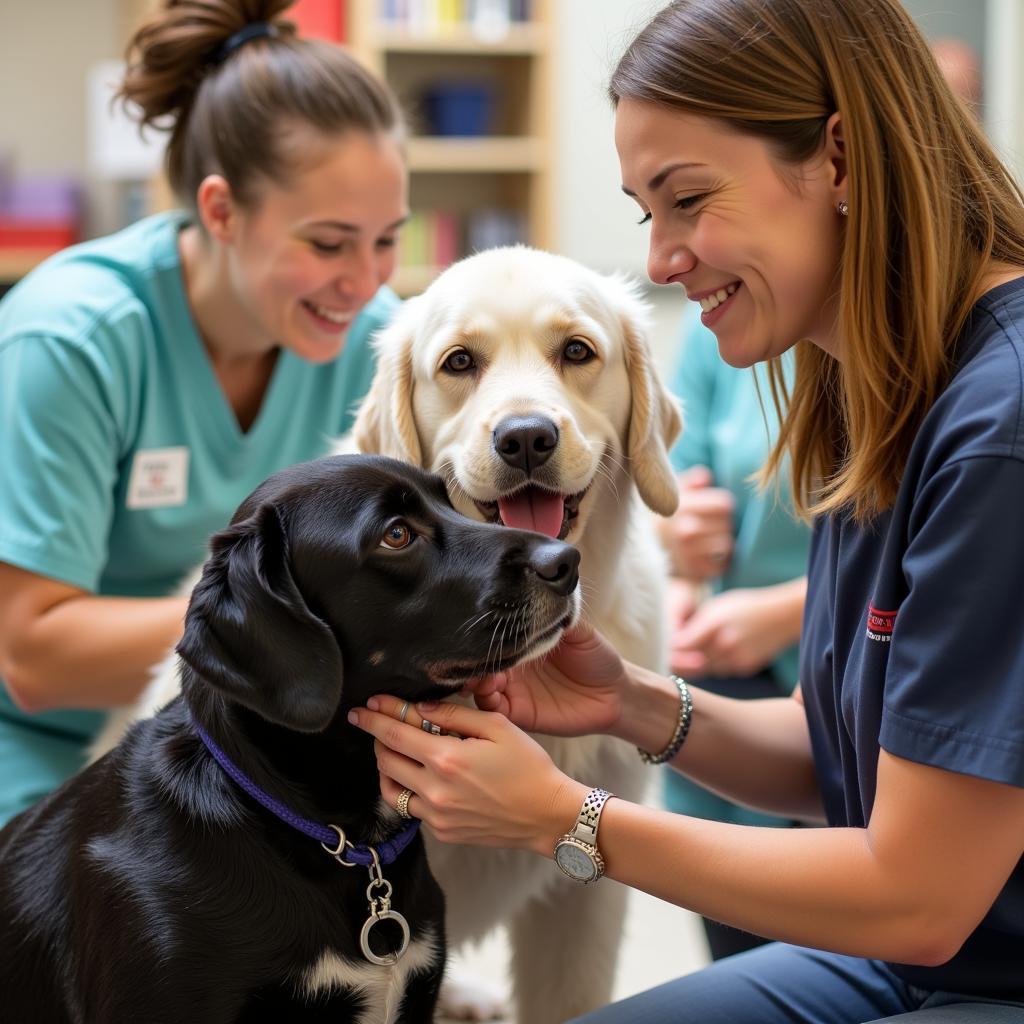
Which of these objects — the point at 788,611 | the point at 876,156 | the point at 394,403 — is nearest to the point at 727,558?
the point at 788,611

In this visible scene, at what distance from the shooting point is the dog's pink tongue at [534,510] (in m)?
1.62

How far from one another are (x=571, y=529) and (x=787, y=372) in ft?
Result: 2.71

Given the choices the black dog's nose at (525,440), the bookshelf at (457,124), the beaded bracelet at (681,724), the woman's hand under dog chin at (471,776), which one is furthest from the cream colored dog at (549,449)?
the bookshelf at (457,124)

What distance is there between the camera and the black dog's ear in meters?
1.22

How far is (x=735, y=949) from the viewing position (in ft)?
7.44

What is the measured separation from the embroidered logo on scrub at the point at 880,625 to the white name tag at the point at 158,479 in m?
1.30

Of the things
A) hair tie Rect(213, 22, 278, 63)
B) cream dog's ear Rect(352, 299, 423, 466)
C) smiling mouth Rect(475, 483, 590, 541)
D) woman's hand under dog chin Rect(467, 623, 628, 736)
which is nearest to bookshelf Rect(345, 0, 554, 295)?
hair tie Rect(213, 22, 278, 63)

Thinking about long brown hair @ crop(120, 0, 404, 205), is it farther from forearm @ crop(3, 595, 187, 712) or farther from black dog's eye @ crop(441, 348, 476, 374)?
forearm @ crop(3, 595, 187, 712)

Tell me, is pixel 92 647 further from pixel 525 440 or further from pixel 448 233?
pixel 448 233

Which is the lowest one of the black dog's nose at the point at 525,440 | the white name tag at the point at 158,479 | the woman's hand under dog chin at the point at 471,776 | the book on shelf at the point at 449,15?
the white name tag at the point at 158,479

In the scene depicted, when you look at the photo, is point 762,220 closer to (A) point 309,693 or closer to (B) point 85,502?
(A) point 309,693

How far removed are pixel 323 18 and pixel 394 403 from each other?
3.41 m

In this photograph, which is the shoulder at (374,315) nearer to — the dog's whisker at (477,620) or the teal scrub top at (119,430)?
the teal scrub top at (119,430)

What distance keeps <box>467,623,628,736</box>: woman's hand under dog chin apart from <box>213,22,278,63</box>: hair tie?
4.21ft
